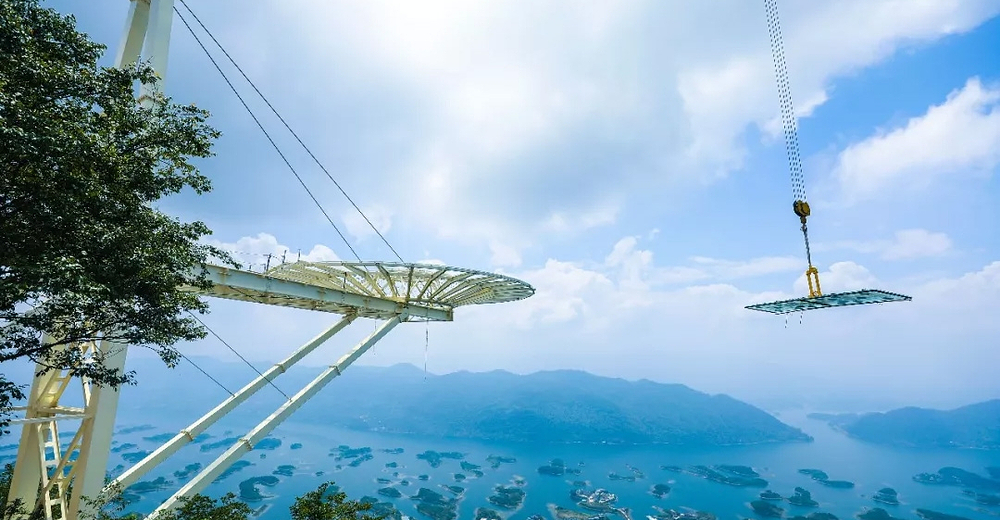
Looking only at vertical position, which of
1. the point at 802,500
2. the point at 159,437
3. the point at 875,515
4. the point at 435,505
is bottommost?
the point at 875,515

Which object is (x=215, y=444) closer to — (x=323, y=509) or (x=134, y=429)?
(x=134, y=429)

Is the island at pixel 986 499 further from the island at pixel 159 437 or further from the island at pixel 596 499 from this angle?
the island at pixel 159 437

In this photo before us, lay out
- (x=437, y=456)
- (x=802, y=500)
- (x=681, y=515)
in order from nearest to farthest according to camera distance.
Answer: (x=681, y=515), (x=802, y=500), (x=437, y=456)

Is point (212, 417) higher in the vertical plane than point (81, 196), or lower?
lower

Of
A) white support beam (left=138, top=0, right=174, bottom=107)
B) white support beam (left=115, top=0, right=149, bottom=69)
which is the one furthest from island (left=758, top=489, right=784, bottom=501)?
white support beam (left=115, top=0, right=149, bottom=69)

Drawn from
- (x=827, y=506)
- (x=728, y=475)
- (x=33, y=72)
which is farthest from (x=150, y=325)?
(x=728, y=475)

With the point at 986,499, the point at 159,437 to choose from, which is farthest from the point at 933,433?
the point at 159,437
